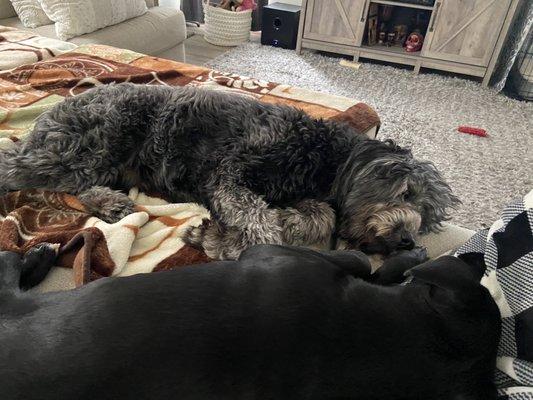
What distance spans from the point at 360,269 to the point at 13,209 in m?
1.21

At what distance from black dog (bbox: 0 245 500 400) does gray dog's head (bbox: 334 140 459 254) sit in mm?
475

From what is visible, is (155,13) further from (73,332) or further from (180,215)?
(73,332)

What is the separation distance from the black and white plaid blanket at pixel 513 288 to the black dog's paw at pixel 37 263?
3.99 feet

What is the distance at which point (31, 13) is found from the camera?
11.2 ft

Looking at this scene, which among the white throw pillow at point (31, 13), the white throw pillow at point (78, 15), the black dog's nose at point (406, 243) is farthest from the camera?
the white throw pillow at point (31, 13)

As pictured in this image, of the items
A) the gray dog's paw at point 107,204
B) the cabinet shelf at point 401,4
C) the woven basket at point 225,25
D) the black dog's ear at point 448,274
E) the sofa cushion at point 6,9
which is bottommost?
the woven basket at point 225,25

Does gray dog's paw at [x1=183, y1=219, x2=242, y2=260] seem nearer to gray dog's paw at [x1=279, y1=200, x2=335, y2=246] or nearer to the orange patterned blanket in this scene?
the orange patterned blanket

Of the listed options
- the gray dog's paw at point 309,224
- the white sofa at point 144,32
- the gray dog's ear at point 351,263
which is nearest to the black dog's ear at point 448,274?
the gray dog's ear at point 351,263

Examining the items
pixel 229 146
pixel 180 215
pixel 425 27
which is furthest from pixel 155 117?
pixel 425 27

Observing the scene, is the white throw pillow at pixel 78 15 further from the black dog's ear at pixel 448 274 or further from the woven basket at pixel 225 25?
the black dog's ear at pixel 448 274

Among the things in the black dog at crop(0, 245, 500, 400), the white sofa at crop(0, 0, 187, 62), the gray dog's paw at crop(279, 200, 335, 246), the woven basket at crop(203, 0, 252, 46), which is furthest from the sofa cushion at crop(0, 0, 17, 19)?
the black dog at crop(0, 245, 500, 400)

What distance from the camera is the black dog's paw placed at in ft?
4.05

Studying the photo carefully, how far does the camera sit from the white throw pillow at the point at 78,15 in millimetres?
3119

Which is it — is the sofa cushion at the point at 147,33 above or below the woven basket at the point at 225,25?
above
